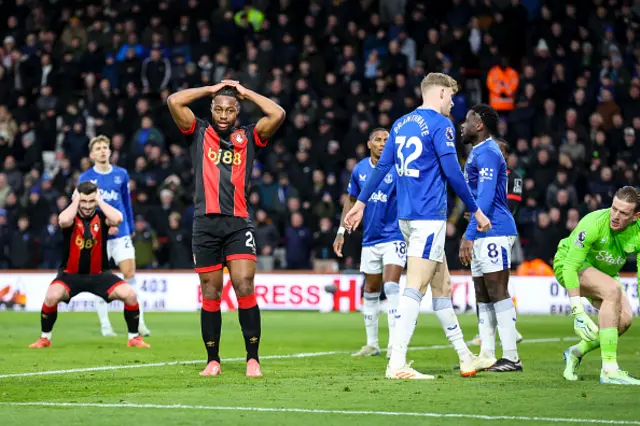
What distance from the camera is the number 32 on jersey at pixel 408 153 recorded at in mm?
10578

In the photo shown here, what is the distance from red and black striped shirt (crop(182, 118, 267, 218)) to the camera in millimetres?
10984

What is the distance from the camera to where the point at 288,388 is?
31.9 ft

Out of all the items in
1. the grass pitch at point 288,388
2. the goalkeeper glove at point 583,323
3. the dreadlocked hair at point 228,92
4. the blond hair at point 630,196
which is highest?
the dreadlocked hair at point 228,92

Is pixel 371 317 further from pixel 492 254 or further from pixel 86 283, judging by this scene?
pixel 86 283

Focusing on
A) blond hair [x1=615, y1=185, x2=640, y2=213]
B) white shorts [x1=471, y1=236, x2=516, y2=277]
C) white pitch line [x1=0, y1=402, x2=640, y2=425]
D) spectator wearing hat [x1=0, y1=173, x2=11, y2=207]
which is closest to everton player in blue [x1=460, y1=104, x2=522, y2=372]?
white shorts [x1=471, y1=236, x2=516, y2=277]

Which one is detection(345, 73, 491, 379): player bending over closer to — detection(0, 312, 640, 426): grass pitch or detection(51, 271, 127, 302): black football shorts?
detection(0, 312, 640, 426): grass pitch

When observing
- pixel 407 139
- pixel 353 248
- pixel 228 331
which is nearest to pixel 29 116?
pixel 353 248

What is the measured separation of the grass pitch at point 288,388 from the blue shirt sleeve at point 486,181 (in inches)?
63.6

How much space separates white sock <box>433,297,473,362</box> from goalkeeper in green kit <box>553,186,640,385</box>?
0.95 meters

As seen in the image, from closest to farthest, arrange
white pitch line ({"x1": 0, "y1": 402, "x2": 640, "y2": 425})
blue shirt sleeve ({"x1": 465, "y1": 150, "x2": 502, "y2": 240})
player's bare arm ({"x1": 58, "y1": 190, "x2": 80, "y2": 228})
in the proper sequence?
white pitch line ({"x1": 0, "y1": 402, "x2": 640, "y2": 425})
blue shirt sleeve ({"x1": 465, "y1": 150, "x2": 502, "y2": 240})
player's bare arm ({"x1": 58, "y1": 190, "x2": 80, "y2": 228})

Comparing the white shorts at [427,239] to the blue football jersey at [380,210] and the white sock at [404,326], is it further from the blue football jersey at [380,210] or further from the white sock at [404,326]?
the blue football jersey at [380,210]

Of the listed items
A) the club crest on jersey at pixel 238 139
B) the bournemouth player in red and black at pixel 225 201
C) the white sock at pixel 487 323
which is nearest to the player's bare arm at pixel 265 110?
the bournemouth player in red and black at pixel 225 201

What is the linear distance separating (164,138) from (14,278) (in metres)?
5.39

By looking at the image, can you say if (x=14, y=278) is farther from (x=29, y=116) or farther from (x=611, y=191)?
(x=611, y=191)
